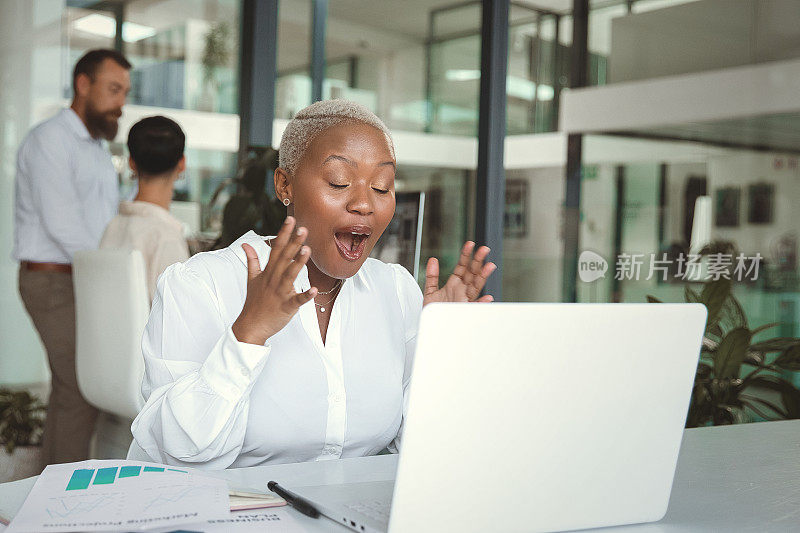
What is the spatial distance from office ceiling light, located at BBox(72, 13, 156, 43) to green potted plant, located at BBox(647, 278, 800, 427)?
3.23 metres

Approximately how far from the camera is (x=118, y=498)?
0.96 metres

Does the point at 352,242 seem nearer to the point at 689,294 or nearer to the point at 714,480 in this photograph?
the point at 714,480

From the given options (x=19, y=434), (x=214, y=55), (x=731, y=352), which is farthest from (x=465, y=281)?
(x=214, y=55)

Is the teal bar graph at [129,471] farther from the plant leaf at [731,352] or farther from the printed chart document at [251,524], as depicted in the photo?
the plant leaf at [731,352]

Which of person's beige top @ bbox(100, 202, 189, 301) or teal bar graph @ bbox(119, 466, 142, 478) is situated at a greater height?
person's beige top @ bbox(100, 202, 189, 301)

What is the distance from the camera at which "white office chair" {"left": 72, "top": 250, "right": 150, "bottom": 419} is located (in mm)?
2814

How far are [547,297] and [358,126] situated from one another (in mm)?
2984

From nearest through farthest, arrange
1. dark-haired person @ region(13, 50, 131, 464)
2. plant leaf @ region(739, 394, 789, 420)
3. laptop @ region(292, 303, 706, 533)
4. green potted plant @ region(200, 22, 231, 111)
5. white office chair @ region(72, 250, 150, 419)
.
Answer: laptop @ region(292, 303, 706, 533) < white office chair @ region(72, 250, 150, 419) < dark-haired person @ region(13, 50, 131, 464) < plant leaf @ region(739, 394, 789, 420) < green potted plant @ region(200, 22, 231, 111)

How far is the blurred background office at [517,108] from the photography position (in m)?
3.97

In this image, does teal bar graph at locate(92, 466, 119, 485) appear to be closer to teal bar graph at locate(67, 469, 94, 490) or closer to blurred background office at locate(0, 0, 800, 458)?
teal bar graph at locate(67, 469, 94, 490)

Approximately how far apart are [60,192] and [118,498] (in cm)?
303

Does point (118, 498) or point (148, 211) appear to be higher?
point (148, 211)

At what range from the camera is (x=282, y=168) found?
1.64 meters

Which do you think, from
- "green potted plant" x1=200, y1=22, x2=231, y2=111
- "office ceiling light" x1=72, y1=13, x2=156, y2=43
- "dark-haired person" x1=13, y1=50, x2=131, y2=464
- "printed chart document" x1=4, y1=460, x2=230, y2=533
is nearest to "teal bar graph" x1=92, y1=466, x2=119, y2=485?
"printed chart document" x1=4, y1=460, x2=230, y2=533
